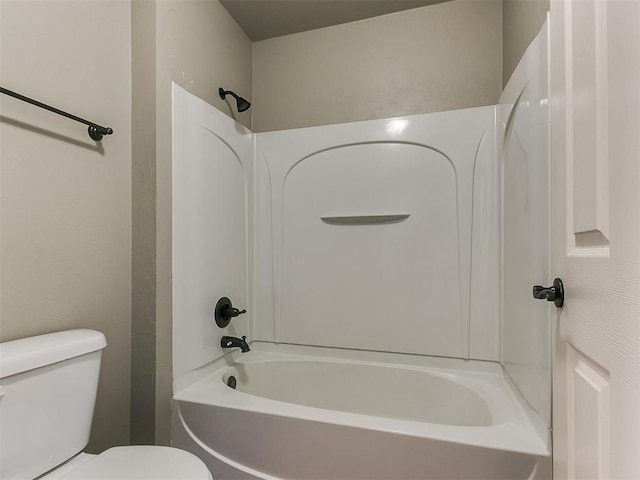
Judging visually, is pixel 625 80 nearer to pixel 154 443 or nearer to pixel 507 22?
pixel 507 22

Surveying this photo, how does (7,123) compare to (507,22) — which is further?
(507,22)

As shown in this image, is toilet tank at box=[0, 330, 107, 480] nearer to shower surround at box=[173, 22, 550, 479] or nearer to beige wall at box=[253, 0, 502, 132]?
shower surround at box=[173, 22, 550, 479]

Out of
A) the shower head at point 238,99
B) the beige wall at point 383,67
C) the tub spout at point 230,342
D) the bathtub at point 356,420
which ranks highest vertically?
the beige wall at point 383,67

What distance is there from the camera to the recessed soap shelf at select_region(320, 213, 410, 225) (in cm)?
183

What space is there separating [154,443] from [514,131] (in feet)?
6.21

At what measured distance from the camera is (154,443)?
52.2 inches

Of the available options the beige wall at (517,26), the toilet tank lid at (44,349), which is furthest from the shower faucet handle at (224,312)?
the beige wall at (517,26)

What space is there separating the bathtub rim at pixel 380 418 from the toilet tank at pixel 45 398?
41 centimetres

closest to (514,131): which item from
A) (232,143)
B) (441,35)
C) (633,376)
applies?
(441,35)

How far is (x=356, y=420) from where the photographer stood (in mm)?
1171

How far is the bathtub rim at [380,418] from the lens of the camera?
107 centimetres

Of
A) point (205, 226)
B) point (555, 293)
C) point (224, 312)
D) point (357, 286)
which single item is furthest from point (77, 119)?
point (555, 293)

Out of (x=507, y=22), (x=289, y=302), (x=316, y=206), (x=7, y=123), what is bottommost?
(x=289, y=302)

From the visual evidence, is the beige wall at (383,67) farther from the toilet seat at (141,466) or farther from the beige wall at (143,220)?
the toilet seat at (141,466)
